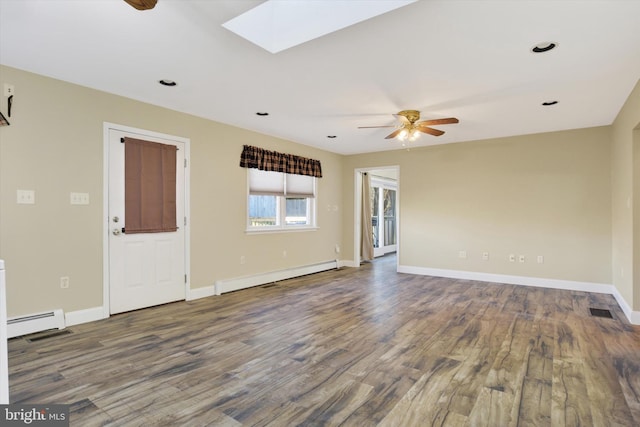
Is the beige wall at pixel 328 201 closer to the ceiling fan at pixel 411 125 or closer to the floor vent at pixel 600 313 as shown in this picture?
the floor vent at pixel 600 313

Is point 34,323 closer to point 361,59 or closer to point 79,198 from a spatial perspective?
Answer: point 79,198

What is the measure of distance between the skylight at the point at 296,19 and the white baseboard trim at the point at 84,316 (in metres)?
3.15

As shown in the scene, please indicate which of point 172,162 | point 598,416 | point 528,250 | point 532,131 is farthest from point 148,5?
point 528,250

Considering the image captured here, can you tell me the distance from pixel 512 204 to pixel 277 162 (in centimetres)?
403

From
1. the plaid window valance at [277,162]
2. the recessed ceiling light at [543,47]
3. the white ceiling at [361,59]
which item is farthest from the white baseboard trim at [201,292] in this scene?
the recessed ceiling light at [543,47]

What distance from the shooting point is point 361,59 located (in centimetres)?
283

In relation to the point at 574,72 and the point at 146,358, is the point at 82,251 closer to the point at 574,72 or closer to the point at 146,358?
the point at 146,358

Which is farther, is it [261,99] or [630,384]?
[261,99]

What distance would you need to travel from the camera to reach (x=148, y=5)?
1.74 meters

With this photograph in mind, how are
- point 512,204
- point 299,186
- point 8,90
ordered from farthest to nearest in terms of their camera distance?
point 299,186 < point 512,204 < point 8,90

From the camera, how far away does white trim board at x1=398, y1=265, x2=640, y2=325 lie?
4875 millimetres

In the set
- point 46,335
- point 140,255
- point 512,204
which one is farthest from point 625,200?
point 46,335

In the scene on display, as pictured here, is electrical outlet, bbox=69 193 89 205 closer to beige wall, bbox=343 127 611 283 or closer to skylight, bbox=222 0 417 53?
skylight, bbox=222 0 417 53

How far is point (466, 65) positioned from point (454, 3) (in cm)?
97
